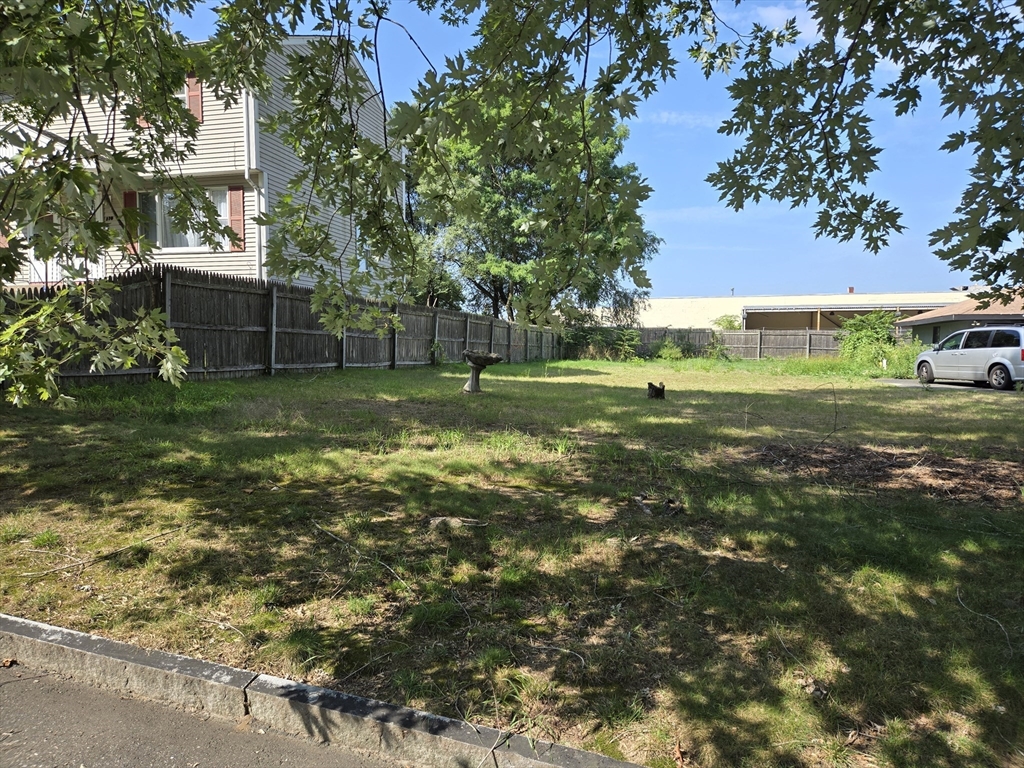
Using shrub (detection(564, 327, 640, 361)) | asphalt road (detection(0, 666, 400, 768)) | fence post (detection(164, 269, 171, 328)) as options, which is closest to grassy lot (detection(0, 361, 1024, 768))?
asphalt road (detection(0, 666, 400, 768))

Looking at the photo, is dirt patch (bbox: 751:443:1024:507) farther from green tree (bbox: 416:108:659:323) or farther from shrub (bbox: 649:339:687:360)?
shrub (bbox: 649:339:687:360)

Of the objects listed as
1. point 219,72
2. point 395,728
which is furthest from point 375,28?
point 395,728

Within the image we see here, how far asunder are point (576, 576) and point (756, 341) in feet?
109

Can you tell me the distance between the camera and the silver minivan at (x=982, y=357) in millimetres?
16578

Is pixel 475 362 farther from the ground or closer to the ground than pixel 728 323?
closer to the ground

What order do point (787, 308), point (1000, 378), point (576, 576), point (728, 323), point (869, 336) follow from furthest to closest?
point (728, 323) < point (787, 308) < point (869, 336) < point (1000, 378) < point (576, 576)

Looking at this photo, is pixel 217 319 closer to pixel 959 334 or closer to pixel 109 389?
pixel 109 389

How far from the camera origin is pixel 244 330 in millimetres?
12945

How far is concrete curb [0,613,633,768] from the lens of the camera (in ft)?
7.22

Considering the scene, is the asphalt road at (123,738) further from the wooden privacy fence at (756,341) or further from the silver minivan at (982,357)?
the wooden privacy fence at (756,341)

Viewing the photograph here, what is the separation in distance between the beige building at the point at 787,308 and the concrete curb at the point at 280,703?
3880 cm

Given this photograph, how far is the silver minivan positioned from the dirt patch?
13.2 m

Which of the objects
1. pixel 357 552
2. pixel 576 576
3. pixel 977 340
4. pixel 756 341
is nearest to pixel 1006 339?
pixel 977 340

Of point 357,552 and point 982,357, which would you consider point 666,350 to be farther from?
point 357,552
